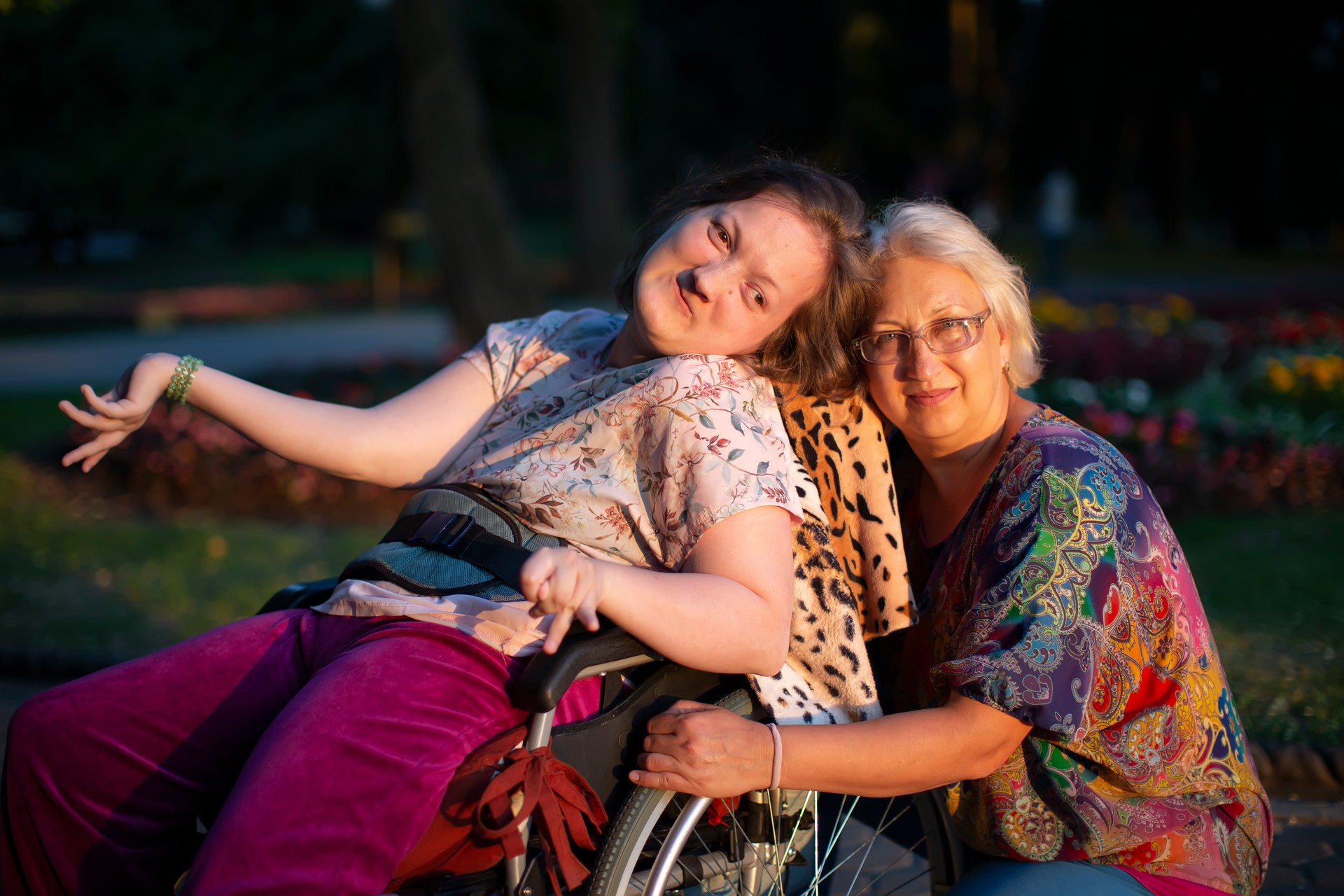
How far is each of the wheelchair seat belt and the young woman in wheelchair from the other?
0.06 metres

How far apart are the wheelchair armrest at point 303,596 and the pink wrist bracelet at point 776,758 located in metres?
0.94

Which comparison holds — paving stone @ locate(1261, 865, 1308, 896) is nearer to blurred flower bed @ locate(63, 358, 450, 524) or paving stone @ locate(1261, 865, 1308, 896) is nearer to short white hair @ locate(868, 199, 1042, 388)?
short white hair @ locate(868, 199, 1042, 388)

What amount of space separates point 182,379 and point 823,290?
1.24 metres

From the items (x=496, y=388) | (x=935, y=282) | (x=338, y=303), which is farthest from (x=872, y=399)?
(x=338, y=303)

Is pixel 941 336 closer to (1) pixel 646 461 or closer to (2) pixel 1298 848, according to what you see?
(1) pixel 646 461

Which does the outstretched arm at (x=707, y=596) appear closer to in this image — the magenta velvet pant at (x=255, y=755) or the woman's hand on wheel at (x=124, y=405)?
the magenta velvet pant at (x=255, y=755)

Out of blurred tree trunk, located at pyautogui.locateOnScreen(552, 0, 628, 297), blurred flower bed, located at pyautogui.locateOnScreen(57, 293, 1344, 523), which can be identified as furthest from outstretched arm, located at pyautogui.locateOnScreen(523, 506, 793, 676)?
blurred tree trunk, located at pyautogui.locateOnScreen(552, 0, 628, 297)

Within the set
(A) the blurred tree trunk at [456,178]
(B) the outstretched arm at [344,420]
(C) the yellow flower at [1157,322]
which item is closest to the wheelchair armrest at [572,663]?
(B) the outstretched arm at [344,420]

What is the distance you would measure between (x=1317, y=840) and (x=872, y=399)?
199 cm

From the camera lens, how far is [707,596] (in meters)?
1.77

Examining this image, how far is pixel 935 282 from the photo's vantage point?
6.87 feet

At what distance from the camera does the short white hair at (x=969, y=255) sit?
2092mm

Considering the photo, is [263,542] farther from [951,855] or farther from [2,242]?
[2,242]

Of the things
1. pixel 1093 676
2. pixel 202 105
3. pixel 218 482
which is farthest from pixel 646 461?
pixel 202 105
